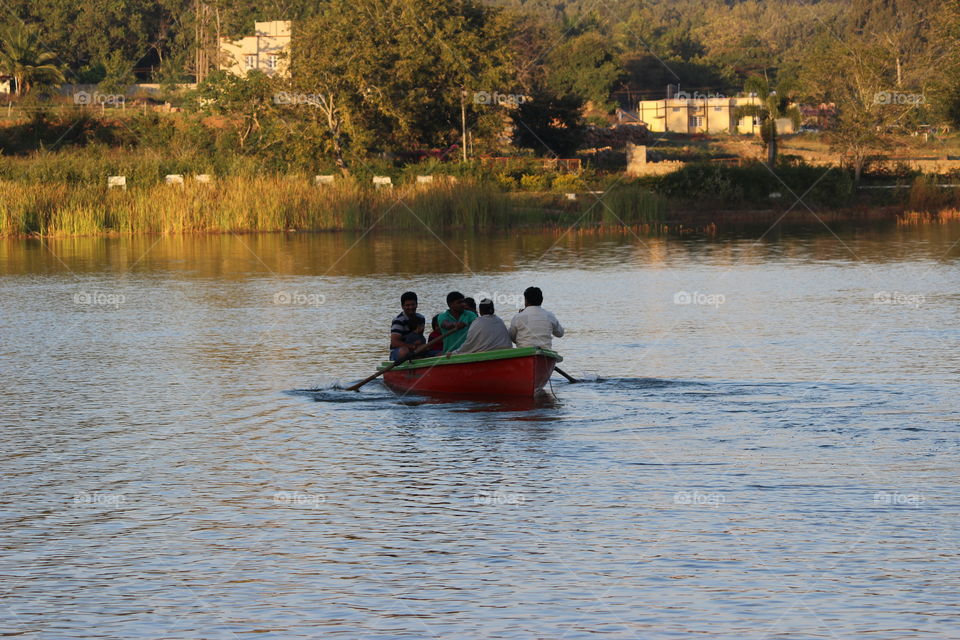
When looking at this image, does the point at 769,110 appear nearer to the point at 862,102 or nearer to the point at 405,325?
the point at 862,102

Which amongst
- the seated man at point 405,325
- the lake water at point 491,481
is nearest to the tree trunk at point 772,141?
the lake water at point 491,481

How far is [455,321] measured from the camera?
1764cm

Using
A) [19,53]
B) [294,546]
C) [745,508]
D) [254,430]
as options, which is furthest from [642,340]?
[19,53]

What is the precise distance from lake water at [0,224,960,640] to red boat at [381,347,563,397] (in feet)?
0.94

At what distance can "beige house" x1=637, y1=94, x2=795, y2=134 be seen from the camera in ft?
350

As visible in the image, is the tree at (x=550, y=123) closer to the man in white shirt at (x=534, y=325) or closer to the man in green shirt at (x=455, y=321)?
the man in green shirt at (x=455, y=321)

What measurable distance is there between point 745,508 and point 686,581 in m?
2.11

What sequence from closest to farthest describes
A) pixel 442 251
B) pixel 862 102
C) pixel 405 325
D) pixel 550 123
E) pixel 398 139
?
pixel 405 325 < pixel 442 251 < pixel 398 139 < pixel 862 102 < pixel 550 123

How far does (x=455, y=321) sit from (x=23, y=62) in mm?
86312

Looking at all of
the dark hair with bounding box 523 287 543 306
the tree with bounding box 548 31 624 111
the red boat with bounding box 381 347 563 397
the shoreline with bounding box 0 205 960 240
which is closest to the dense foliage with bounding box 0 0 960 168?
the shoreline with bounding box 0 205 960 240

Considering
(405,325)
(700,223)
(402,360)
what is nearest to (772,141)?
(700,223)

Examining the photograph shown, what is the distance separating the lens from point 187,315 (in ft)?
89.8

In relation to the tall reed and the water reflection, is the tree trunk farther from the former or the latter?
the tall reed

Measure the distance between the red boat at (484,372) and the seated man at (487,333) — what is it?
1.28ft
